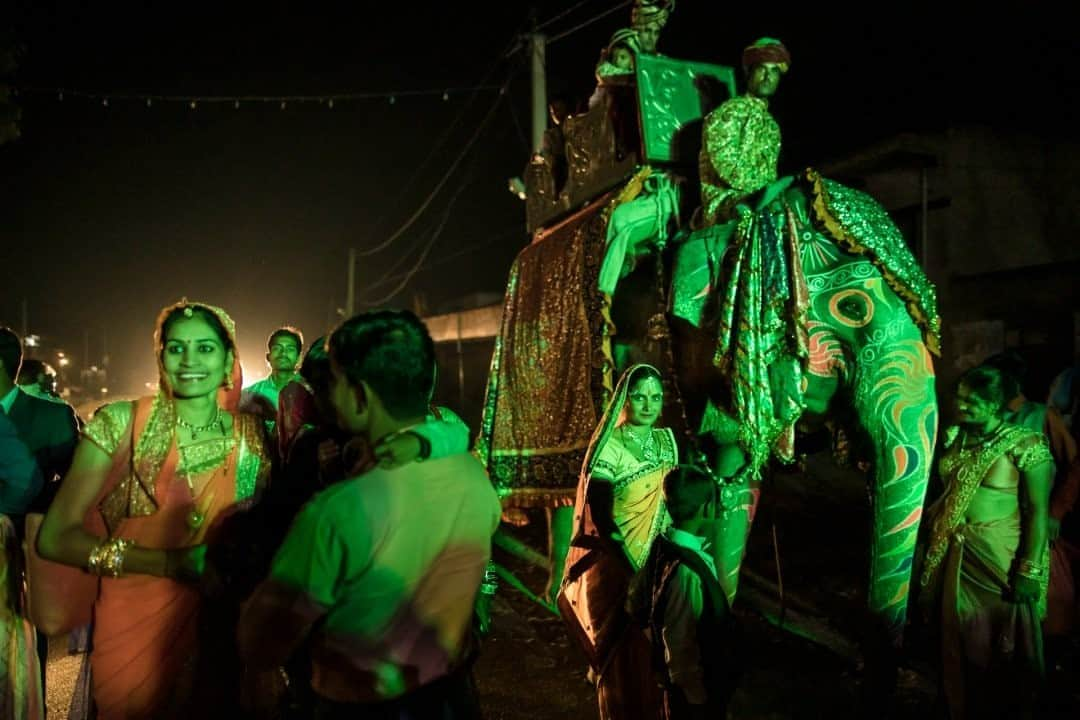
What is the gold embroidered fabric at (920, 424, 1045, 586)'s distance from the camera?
3227mm

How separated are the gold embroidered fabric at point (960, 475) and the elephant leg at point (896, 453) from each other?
14.1 inches

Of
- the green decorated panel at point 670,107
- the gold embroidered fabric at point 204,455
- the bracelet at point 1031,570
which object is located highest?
the green decorated panel at point 670,107

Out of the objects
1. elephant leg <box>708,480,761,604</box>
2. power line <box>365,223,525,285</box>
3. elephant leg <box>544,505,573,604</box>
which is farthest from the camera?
power line <box>365,223,525,285</box>

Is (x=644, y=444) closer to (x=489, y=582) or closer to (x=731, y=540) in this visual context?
(x=731, y=540)

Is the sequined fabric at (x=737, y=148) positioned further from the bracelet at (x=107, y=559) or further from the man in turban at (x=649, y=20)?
the bracelet at (x=107, y=559)

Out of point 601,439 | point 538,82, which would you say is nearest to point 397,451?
point 601,439

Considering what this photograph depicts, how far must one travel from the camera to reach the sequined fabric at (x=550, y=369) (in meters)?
4.47

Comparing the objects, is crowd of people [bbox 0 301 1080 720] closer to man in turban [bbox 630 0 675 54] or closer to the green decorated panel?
the green decorated panel

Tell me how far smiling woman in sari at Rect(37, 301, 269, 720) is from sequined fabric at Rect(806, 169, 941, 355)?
2.56 metres

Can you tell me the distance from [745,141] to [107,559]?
311 cm

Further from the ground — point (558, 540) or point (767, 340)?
point (767, 340)

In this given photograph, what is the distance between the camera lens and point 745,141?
12.0ft

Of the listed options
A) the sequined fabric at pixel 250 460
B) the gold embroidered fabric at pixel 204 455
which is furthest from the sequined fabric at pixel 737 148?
the gold embroidered fabric at pixel 204 455

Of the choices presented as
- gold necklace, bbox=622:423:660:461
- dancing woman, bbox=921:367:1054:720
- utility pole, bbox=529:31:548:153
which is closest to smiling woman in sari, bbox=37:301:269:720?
gold necklace, bbox=622:423:660:461
